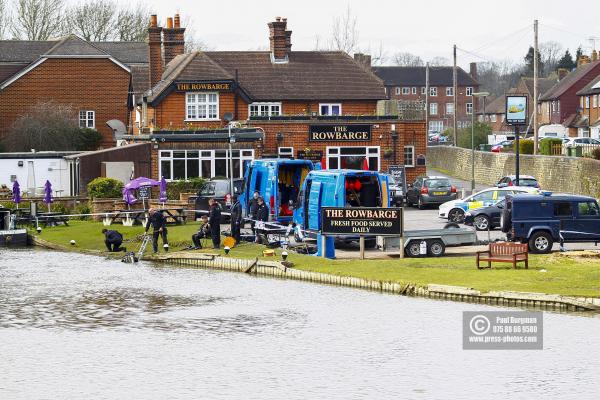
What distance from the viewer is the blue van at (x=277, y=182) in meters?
44.5

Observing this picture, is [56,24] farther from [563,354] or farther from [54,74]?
[563,354]

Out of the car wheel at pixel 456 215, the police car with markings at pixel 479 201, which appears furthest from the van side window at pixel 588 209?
the car wheel at pixel 456 215

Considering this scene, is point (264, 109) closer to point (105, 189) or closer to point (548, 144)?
point (105, 189)

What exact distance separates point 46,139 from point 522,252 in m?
52.9

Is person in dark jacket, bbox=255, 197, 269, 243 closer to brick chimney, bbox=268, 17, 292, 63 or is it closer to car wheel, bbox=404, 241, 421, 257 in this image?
car wheel, bbox=404, 241, 421, 257

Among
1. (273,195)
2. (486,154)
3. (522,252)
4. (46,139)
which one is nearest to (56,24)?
(46,139)

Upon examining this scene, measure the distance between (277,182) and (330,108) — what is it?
27610 millimetres

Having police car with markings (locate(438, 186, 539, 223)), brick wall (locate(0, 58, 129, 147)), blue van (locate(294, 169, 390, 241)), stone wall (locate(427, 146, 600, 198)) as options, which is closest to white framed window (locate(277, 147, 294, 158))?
stone wall (locate(427, 146, 600, 198))

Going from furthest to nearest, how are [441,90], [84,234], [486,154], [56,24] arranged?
[441,90], [56,24], [486,154], [84,234]

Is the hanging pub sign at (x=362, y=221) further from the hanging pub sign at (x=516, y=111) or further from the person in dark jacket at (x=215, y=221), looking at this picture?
the hanging pub sign at (x=516, y=111)

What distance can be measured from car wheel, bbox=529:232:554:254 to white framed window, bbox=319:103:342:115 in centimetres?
3298

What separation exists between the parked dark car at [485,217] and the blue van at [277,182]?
6.78 meters

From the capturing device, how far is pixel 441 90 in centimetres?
17962

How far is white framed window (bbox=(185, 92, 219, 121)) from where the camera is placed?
67875 mm
